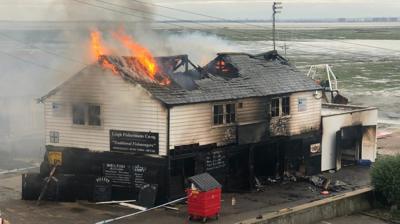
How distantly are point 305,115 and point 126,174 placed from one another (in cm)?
964

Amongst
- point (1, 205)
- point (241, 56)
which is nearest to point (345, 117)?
point (241, 56)

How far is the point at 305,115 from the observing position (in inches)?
1148

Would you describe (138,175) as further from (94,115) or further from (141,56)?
(141,56)

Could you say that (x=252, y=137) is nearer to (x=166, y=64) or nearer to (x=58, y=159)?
(x=166, y=64)

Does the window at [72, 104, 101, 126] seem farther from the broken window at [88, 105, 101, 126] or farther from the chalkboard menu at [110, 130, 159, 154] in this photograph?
the chalkboard menu at [110, 130, 159, 154]

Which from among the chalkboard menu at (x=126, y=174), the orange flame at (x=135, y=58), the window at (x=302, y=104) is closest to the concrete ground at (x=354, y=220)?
the window at (x=302, y=104)

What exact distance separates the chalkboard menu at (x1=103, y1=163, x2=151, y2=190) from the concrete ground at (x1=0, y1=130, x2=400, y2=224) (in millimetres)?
1080

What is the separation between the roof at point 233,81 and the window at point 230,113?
441 millimetres

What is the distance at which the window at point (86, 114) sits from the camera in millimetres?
24688

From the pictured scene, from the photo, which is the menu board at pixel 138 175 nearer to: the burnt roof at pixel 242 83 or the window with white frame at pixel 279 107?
the burnt roof at pixel 242 83

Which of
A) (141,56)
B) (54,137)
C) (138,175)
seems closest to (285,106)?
(141,56)

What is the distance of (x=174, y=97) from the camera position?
77.7ft

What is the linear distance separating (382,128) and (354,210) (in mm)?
20506

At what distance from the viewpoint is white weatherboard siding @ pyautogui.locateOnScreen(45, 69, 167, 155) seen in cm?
2348
